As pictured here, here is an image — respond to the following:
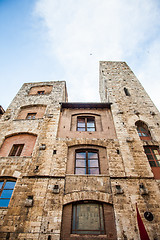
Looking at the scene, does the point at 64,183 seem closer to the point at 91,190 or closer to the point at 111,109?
the point at 91,190

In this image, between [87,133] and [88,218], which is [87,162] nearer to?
[87,133]

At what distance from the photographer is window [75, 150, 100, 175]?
772 cm

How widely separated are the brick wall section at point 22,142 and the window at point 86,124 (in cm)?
334

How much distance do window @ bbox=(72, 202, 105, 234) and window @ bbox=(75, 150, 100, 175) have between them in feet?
5.35

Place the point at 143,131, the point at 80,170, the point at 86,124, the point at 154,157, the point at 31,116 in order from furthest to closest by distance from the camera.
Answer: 1. the point at 31,116
2. the point at 86,124
3. the point at 143,131
4. the point at 154,157
5. the point at 80,170

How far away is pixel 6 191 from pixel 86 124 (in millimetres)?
6401

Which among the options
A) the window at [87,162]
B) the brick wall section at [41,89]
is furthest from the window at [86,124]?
the brick wall section at [41,89]

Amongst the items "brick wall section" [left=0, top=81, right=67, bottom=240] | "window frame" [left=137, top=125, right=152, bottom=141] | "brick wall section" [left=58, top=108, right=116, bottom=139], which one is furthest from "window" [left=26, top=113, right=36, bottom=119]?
"window frame" [left=137, top=125, right=152, bottom=141]

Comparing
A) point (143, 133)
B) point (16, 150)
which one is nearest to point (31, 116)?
point (16, 150)

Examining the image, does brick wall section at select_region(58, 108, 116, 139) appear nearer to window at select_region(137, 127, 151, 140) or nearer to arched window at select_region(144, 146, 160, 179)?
window at select_region(137, 127, 151, 140)

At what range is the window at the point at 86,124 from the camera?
33.4 ft

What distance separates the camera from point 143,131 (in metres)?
10.2

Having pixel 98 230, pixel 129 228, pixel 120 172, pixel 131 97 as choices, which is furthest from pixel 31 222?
pixel 131 97

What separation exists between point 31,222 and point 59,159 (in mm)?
3078
